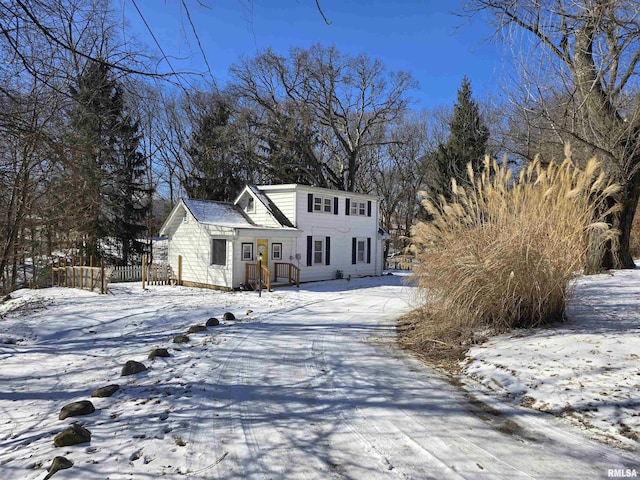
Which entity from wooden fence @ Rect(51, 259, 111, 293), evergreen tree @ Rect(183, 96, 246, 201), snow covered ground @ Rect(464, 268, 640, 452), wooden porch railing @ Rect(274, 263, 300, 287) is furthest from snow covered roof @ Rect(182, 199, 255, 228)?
snow covered ground @ Rect(464, 268, 640, 452)

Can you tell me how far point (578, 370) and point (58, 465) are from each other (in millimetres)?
4695

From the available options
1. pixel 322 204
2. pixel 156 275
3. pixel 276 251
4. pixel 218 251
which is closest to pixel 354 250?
pixel 322 204

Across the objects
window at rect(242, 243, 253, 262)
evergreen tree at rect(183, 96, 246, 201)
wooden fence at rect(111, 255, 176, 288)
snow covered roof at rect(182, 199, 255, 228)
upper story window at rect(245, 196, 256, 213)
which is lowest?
wooden fence at rect(111, 255, 176, 288)

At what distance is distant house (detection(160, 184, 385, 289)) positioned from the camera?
660 inches

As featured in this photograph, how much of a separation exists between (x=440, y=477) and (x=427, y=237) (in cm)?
467

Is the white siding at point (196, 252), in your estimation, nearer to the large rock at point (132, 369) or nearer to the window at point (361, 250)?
the window at point (361, 250)

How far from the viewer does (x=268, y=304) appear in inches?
459

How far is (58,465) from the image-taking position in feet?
9.16

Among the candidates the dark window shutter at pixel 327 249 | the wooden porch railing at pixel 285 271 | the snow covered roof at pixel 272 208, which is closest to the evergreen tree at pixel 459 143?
the dark window shutter at pixel 327 249

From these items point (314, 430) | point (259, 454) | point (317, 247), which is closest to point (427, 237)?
point (314, 430)

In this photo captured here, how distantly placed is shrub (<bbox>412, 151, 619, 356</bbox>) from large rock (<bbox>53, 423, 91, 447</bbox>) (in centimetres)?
467

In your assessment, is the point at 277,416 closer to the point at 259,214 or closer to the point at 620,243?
the point at 620,243

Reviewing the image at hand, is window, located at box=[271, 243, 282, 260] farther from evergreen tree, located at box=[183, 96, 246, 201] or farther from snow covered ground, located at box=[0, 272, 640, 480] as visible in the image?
evergreen tree, located at box=[183, 96, 246, 201]

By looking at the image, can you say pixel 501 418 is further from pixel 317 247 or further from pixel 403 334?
pixel 317 247
